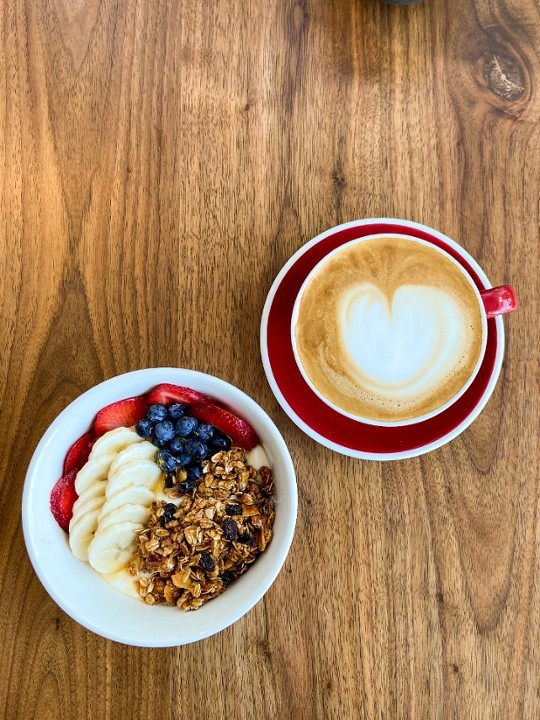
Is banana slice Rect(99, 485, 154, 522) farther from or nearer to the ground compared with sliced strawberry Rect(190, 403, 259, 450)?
nearer to the ground

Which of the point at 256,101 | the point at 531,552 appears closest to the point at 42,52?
the point at 256,101

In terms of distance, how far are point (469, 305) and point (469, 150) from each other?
0.36 metres

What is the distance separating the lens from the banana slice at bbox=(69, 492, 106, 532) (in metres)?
1.04

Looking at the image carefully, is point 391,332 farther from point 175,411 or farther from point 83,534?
point 83,534

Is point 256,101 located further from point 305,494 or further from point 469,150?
point 305,494

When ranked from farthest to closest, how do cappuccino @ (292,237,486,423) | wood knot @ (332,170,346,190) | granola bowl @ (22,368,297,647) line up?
wood knot @ (332,170,346,190) < cappuccino @ (292,237,486,423) < granola bowl @ (22,368,297,647)

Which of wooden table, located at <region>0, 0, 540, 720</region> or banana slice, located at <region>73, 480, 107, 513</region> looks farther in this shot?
wooden table, located at <region>0, 0, 540, 720</region>

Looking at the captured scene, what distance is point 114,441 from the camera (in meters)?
1.06

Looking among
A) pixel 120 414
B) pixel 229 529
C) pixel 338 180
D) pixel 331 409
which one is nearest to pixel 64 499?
pixel 120 414

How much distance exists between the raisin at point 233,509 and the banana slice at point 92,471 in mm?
190

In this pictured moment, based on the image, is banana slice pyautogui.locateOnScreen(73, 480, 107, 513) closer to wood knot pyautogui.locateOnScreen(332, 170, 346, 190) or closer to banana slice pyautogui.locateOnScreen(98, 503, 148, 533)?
banana slice pyautogui.locateOnScreen(98, 503, 148, 533)

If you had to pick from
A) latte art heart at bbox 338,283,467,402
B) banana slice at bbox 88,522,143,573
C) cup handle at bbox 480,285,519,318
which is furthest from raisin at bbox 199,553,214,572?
cup handle at bbox 480,285,519,318

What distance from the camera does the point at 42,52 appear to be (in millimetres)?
1289

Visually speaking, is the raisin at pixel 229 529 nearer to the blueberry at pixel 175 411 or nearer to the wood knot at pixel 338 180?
the blueberry at pixel 175 411
